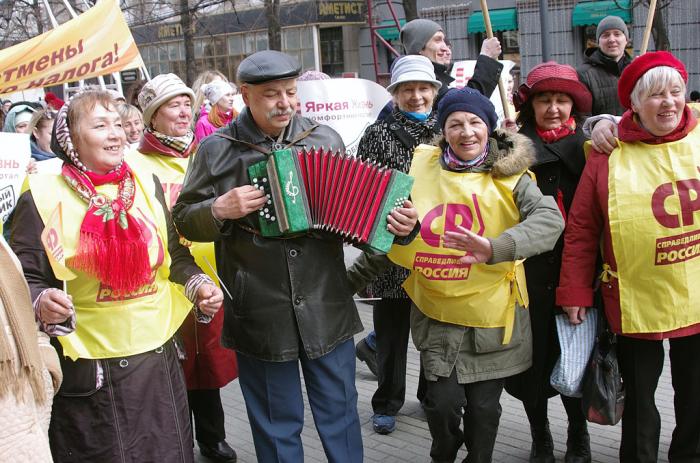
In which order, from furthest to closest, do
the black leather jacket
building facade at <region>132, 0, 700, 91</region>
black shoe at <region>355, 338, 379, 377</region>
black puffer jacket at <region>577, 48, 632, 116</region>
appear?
1. building facade at <region>132, 0, 700, 91</region>
2. black puffer jacket at <region>577, 48, 632, 116</region>
3. black shoe at <region>355, 338, 379, 377</region>
4. the black leather jacket

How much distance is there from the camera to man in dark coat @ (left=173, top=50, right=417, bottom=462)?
11.3ft

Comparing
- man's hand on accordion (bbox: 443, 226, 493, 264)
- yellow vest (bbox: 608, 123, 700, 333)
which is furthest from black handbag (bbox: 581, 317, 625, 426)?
man's hand on accordion (bbox: 443, 226, 493, 264)

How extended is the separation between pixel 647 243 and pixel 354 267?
4.30 ft

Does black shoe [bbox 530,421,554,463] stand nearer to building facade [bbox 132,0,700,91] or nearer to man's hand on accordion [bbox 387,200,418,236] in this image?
man's hand on accordion [bbox 387,200,418,236]

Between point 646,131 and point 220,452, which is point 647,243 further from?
point 220,452

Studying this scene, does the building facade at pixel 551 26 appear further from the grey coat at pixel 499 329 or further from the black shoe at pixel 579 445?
the grey coat at pixel 499 329

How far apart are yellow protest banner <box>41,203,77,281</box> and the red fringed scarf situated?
185 millimetres

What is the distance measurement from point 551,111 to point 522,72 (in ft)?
63.0

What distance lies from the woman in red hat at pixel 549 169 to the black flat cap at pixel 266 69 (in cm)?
132

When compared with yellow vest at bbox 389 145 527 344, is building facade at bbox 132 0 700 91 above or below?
above

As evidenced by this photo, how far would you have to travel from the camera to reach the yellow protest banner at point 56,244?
292cm

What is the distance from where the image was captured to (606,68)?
5.91 meters

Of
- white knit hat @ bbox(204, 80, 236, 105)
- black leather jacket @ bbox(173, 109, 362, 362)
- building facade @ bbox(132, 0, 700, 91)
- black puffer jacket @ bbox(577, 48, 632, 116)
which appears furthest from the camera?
building facade @ bbox(132, 0, 700, 91)

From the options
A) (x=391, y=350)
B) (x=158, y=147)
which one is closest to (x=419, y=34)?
(x=158, y=147)
